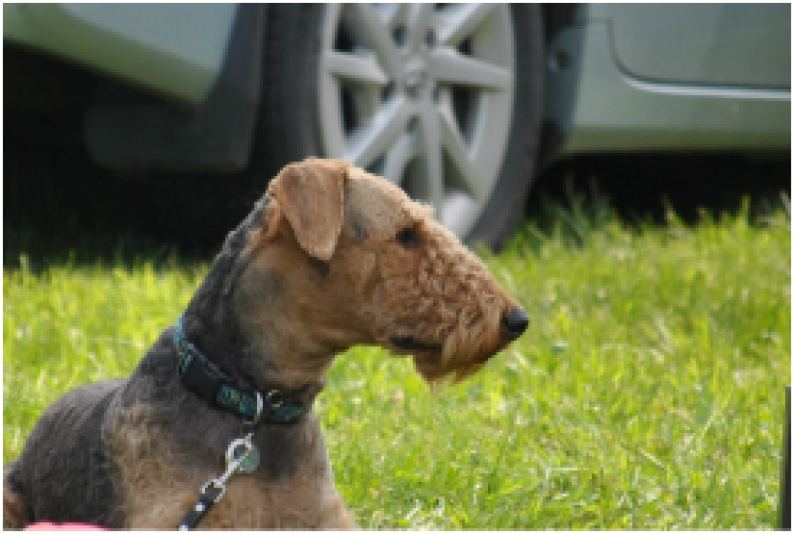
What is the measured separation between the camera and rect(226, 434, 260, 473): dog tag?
8.82 ft

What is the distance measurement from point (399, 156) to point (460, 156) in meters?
0.37

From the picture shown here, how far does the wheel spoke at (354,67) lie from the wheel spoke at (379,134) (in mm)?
141

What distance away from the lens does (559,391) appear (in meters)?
4.16

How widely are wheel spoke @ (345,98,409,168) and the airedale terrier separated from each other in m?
2.03

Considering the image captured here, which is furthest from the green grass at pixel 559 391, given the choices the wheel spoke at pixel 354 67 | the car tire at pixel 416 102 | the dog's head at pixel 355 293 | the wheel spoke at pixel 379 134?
the wheel spoke at pixel 354 67

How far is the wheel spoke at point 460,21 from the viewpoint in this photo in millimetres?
5176

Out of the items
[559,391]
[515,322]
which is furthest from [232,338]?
[559,391]

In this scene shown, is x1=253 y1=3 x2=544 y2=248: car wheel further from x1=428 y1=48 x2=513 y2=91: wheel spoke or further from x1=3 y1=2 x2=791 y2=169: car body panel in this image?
x1=3 y1=2 x2=791 y2=169: car body panel

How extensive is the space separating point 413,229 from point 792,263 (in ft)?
10.6

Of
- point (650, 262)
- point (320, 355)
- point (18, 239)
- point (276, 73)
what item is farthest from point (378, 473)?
point (18, 239)

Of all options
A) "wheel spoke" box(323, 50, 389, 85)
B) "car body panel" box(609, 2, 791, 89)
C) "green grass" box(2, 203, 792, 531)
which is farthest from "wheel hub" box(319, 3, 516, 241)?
"car body panel" box(609, 2, 791, 89)

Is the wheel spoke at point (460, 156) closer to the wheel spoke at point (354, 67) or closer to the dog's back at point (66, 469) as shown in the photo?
the wheel spoke at point (354, 67)

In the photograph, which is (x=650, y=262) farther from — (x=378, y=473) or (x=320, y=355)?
(x=320, y=355)

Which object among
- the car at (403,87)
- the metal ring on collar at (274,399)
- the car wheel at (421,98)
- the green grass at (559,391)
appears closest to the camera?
the metal ring on collar at (274,399)
